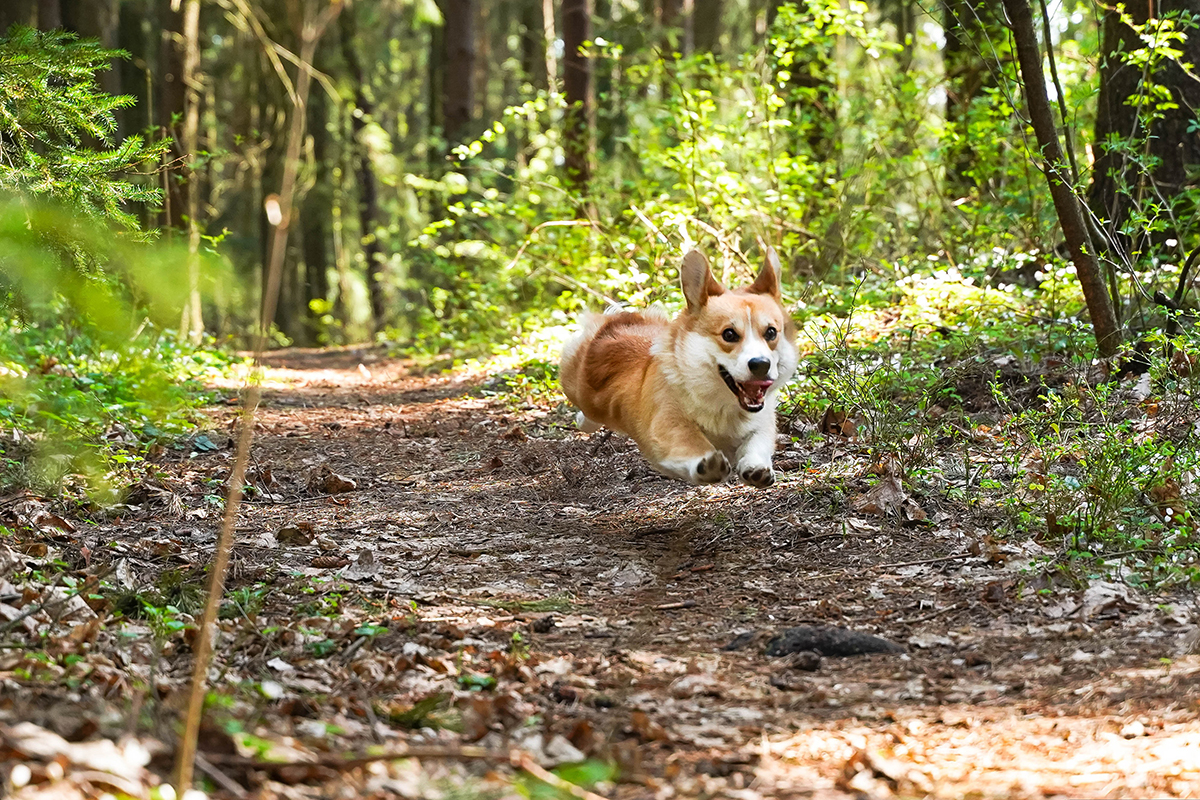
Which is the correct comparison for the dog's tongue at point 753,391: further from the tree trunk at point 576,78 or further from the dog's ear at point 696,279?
the tree trunk at point 576,78

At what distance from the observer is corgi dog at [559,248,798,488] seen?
5.05 meters

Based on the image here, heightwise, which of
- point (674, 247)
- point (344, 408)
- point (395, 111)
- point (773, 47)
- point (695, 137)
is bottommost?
point (344, 408)

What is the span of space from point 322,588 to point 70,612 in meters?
0.92

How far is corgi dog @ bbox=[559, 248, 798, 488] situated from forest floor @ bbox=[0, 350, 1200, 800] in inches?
14.7

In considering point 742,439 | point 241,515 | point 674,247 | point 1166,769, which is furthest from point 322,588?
point 674,247

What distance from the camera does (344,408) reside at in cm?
935

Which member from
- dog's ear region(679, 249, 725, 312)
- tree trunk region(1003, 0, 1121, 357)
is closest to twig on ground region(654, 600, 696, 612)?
dog's ear region(679, 249, 725, 312)

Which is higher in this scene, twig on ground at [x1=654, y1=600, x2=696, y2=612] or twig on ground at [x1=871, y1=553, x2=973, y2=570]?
twig on ground at [x1=871, y1=553, x2=973, y2=570]

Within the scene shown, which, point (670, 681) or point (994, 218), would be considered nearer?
point (670, 681)

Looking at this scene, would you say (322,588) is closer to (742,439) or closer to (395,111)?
(742,439)

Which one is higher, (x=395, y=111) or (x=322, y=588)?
(x=395, y=111)

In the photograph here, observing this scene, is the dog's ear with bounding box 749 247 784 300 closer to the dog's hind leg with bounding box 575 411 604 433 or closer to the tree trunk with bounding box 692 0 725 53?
the dog's hind leg with bounding box 575 411 604 433

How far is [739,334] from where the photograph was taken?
5.13 meters

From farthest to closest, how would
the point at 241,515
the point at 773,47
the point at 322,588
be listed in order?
the point at 773,47, the point at 241,515, the point at 322,588
